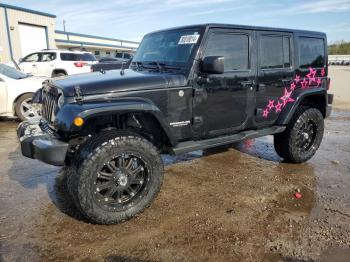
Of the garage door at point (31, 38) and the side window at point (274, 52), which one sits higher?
the garage door at point (31, 38)

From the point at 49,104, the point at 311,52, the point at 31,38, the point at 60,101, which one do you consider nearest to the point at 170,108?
the point at 60,101

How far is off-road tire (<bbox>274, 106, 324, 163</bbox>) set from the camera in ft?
16.8

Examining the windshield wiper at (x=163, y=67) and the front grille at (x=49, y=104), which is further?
the windshield wiper at (x=163, y=67)

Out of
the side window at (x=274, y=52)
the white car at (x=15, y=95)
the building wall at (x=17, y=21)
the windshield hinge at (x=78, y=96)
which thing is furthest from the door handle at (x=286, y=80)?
the building wall at (x=17, y=21)

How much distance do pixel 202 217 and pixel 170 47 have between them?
2112 mm

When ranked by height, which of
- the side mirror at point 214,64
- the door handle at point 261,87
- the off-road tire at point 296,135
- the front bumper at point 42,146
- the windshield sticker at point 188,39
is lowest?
the off-road tire at point 296,135

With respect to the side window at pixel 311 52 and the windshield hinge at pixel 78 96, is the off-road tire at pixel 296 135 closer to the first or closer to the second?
the side window at pixel 311 52

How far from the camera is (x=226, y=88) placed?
4219 mm

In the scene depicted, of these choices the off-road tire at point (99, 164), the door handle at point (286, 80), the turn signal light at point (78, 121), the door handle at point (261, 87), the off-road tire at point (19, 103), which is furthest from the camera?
the off-road tire at point (19, 103)

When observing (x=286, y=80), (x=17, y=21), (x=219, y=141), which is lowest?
Result: (x=219, y=141)

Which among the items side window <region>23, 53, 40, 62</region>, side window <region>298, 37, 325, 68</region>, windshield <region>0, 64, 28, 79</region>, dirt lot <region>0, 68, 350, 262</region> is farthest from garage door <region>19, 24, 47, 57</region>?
side window <region>298, 37, 325, 68</region>

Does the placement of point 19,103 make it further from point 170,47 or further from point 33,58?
point 33,58

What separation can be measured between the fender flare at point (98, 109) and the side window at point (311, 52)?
280 cm

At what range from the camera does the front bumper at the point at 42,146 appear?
3.17m
